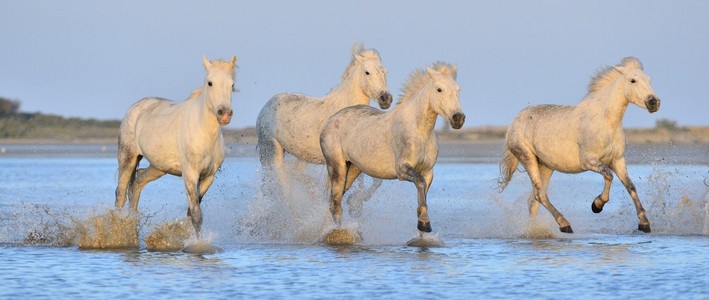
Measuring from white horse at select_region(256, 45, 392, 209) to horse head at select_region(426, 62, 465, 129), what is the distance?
1484 millimetres

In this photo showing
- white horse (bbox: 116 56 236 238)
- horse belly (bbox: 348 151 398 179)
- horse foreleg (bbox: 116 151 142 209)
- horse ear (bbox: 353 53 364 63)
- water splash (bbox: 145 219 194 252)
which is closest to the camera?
white horse (bbox: 116 56 236 238)

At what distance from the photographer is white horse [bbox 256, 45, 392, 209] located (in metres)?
16.3

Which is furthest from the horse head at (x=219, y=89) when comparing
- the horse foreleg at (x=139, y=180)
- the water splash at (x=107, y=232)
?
the horse foreleg at (x=139, y=180)

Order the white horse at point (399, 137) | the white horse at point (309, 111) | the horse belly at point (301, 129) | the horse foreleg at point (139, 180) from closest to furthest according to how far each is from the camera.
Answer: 1. the white horse at point (399, 137)
2. the horse foreleg at point (139, 180)
3. the white horse at point (309, 111)
4. the horse belly at point (301, 129)

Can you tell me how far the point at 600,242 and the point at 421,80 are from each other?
2.53 meters

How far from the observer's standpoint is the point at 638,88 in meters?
15.4

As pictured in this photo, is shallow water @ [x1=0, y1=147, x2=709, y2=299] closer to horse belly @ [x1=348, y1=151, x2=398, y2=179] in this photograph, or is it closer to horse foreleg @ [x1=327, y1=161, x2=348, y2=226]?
horse foreleg @ [x1=327, y1=161, x2=348, y2=226]

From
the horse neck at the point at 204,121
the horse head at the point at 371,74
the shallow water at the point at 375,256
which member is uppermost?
the horse head at the point at 371,74

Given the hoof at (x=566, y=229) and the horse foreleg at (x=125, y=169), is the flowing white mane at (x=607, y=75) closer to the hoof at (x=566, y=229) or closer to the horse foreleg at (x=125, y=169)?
the hoof at (x=566, y=229)

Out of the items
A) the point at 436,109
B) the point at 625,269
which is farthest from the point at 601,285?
the point at 436,109

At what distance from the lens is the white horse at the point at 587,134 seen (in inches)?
607

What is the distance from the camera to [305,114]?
17.1 metres

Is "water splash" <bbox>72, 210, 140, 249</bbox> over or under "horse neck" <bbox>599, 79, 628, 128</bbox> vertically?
under

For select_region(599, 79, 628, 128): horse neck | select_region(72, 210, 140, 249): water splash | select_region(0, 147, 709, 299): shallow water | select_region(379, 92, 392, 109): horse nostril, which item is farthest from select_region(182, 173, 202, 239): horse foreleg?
select_region(599, 79, 628, 128): horse neck
